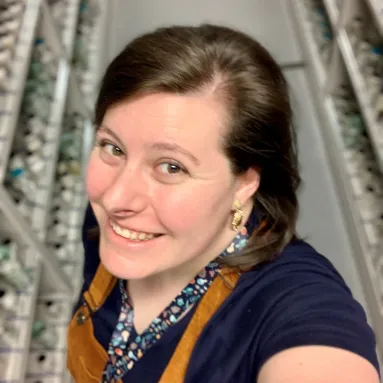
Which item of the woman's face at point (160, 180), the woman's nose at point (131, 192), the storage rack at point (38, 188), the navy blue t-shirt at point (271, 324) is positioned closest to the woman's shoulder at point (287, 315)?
the navy blue t-shirt at point (271, 324)

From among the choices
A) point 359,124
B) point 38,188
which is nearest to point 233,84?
point 38,188

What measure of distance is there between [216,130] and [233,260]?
26cm

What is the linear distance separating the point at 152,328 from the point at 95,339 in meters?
0.18

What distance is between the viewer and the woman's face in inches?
26.0

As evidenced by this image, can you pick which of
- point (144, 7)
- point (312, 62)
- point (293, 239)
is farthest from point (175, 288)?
point (144, 7)

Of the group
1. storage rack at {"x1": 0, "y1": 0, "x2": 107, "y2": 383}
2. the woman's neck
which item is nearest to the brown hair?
the woman's neck

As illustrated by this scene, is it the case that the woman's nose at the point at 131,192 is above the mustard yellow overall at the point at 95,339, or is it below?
above

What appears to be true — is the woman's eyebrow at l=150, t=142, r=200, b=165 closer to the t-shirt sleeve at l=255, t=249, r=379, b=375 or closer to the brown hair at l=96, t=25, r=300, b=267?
the brown hair at l=96, t=25, r=300, b=267

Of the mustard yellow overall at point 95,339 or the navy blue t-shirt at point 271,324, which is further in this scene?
the mustard yellow overall at point 95,339

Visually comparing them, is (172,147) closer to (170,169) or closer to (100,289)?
(170,169)

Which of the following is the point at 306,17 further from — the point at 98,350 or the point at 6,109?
the point at 98,350

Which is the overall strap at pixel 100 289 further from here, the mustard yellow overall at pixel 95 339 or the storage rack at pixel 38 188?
the storage rack at pixel 38 188

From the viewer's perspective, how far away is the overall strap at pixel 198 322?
76cm

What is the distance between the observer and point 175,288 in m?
0.90
